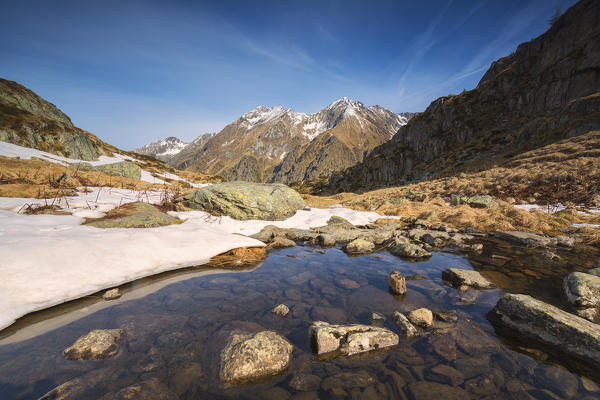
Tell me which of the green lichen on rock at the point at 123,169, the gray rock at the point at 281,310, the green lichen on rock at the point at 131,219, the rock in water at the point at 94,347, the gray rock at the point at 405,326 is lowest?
the gray rock at the point at 281,310

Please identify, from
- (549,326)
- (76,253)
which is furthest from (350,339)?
(76,253)

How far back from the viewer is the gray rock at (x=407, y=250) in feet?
31.3

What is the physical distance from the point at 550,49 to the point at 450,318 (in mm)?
100394

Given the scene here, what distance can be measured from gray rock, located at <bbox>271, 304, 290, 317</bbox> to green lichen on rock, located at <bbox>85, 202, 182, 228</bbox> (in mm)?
6636

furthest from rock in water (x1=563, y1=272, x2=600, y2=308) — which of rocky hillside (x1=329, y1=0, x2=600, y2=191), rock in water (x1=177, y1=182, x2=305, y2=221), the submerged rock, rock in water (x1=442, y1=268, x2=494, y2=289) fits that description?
rocky hillside (x1=329, y1=0, x2=600, y2=191)

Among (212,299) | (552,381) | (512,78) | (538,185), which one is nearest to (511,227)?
(538,185)

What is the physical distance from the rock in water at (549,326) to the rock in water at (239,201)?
1166 cm

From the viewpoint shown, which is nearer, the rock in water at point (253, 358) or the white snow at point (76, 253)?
the rock in water at point (253, 358)

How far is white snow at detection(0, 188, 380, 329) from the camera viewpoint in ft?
14.4

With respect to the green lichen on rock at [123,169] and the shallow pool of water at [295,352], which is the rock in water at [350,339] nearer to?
the shallow pool of water at [295,352]

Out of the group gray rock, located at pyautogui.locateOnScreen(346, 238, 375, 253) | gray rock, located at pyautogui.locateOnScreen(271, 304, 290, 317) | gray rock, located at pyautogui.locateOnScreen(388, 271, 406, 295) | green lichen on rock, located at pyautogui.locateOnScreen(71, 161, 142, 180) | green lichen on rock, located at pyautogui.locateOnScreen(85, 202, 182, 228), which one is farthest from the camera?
green lichen on rock, located at pyautogui.locateOnScreen(71, 161, 142, 180)

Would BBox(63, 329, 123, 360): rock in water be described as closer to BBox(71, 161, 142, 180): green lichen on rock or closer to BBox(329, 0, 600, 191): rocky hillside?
BBox(71, 161, 142, 180): green lichen on rock

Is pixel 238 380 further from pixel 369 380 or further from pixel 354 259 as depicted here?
pixel 354 259

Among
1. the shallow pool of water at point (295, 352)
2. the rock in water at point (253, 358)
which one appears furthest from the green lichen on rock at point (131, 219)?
the rock in water at point (253, 358)
